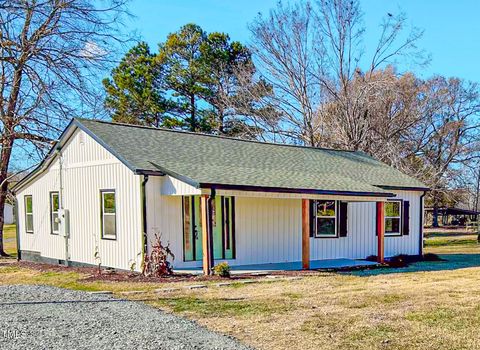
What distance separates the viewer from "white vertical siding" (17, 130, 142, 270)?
37.4ft

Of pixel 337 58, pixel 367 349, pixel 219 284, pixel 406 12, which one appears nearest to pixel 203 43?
pixel 337 58

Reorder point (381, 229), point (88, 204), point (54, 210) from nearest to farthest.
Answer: point (88, 204)
point (381, 229)
point (54, 210)

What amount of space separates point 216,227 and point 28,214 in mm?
7537

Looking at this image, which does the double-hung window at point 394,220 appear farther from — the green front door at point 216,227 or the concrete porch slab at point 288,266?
the green front door at point 216,227

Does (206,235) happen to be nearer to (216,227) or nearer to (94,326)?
(216,227)

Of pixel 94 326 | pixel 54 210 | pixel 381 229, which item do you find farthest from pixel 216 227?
pixel 94 326

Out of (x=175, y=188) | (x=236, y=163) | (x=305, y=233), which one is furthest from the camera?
(x=236, y=163)

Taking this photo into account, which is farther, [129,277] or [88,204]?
[88,204]

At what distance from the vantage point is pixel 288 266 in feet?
40.7

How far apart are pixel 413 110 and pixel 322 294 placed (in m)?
19.7

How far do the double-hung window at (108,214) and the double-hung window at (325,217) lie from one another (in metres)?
5.72

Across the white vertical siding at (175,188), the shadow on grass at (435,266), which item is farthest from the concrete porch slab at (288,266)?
the white vertical siding at (175,188)

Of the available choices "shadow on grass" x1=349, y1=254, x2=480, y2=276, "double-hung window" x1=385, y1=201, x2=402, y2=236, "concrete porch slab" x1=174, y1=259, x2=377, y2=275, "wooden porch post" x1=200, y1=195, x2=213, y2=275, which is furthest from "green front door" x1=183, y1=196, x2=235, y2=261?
"double-hung window" x1=385, y1=201, x2=402, y2=236

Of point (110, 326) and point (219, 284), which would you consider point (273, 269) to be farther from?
point (110, 326)
